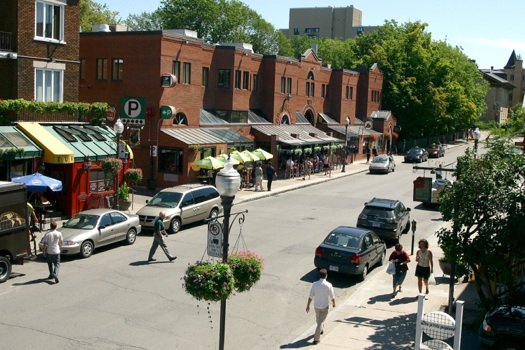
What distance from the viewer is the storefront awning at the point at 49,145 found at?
88.0 ft

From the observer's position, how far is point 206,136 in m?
40.0

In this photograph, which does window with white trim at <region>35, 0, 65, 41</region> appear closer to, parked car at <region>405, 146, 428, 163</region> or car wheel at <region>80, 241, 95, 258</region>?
car wheel at <region>80, 241, 95, 258</region>

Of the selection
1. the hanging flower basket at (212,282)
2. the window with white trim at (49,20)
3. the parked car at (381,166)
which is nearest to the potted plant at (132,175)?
the window with white trim at (49,20)

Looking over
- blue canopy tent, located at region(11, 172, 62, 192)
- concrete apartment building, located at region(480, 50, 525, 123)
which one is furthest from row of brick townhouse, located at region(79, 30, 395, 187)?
concrete apartment building, located at region(480, 50, 525, 123)

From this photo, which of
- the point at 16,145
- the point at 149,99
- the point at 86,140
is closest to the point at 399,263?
the point at 16,145

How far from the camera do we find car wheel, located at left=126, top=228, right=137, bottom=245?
2345cm

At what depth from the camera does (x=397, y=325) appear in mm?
15695

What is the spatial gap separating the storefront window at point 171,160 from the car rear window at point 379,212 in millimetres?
14762

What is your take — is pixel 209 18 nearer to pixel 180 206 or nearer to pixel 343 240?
pixel 180 206

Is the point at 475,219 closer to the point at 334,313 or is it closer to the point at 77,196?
the point at 334,313

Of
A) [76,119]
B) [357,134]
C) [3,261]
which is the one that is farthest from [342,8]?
A: [3,261]

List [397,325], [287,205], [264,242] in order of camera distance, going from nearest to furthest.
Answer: [397,325] < [264,242] < [287,205]

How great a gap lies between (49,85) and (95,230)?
10416 mm

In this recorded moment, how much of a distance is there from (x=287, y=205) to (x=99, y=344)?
72.0ft
